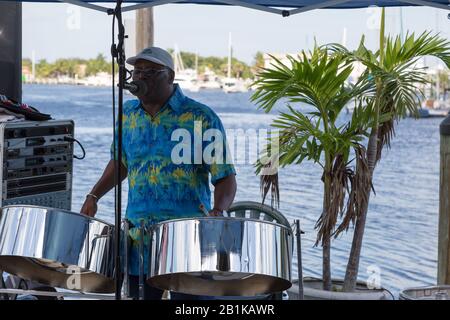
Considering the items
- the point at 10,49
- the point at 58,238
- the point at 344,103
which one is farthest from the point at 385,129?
the point at 58,238

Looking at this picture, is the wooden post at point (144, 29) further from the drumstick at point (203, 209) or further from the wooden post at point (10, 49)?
the drumstick at point (203, 209)

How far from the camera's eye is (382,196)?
40.0 feet

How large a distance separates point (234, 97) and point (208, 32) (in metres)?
2.93

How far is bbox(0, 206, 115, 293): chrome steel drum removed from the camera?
7.54 ft

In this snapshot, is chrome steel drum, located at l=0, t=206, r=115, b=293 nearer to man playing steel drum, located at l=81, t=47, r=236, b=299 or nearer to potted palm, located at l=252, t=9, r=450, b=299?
man playing steel drum, located at l=81, t=47, r=236, b=299

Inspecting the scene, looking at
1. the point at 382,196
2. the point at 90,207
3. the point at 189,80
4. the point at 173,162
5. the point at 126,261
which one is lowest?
the point at 382,196

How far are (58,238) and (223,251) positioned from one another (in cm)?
42

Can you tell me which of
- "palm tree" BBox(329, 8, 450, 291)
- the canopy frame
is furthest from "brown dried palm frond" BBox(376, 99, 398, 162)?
the canopy frame

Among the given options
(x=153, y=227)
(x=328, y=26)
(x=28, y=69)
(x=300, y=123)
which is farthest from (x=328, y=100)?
(x=28, y=69)

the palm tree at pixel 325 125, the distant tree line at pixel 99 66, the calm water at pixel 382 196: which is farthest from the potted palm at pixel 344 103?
the distant tree line at pixel 99 66

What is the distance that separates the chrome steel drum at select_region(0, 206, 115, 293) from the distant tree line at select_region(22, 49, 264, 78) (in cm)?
2891

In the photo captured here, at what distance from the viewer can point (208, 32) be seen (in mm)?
33688

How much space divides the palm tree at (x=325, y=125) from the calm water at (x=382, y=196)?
5.81 ft

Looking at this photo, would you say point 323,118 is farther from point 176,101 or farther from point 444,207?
point 176,101
